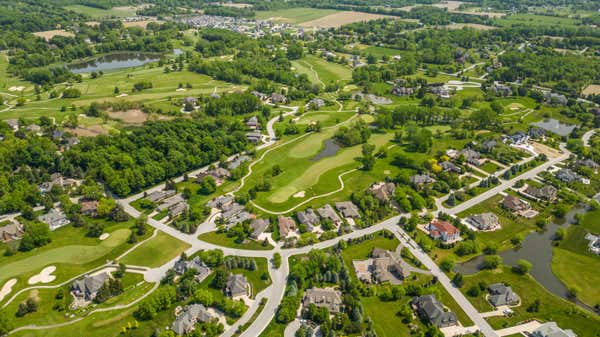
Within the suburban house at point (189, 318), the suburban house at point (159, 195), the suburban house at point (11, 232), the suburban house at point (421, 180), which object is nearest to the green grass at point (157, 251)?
the suburban house at point (159, 195)

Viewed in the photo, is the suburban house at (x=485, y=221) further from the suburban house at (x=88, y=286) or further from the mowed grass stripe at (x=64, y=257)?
the suburban house at (x=88, y=286)

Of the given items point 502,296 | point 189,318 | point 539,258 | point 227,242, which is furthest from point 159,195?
point 539,258

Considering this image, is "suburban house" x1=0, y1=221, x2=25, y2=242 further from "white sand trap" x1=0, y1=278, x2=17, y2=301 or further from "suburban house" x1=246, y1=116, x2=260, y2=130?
"suburban house" x1=246, y1=116, x2=260, y2=130

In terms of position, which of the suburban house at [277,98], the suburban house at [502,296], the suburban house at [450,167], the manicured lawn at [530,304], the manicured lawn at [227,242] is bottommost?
the manicured lawn at [530,304]

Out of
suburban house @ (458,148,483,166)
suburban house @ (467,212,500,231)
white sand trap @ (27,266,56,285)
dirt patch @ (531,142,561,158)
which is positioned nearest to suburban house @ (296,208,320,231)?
suburban house @ (467,212,500,231)

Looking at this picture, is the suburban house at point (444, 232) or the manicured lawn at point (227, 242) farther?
the suburban house at point (444, 232)
